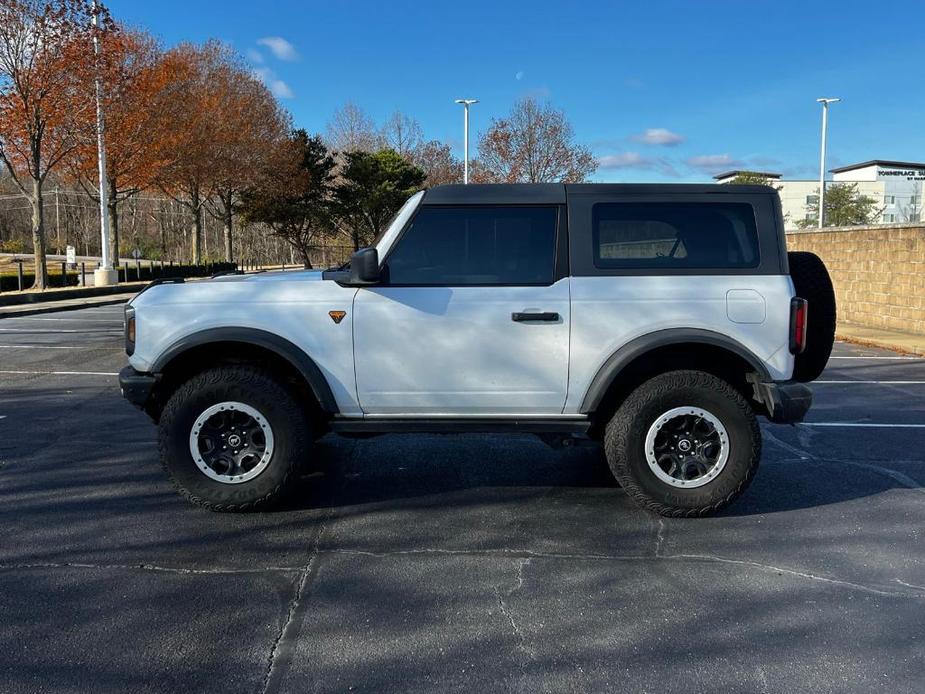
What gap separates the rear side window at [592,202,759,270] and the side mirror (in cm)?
134

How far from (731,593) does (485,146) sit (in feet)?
124

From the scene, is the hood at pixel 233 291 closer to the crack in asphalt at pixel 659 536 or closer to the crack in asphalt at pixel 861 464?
→ the crack in asphalt at pixel 659 536

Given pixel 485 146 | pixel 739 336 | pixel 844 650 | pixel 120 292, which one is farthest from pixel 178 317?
pixel 485 146

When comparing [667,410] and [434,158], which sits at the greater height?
[434,158]

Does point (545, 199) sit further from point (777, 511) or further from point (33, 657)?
point (33, 657)

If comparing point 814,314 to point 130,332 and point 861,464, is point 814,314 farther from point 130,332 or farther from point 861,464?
point 130,332

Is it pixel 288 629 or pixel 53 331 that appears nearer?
pixel 288 629

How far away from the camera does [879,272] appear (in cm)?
1548

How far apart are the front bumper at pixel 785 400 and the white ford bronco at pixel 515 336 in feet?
0.03

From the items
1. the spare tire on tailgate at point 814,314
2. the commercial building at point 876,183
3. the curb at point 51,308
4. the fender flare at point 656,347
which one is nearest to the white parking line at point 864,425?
the spare tire on tailgate at point 814,314

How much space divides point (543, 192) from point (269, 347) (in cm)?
192

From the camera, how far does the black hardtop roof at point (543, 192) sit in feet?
14.9

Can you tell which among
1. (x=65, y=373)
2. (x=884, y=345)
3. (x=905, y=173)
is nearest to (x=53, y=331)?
(x=65, y=373)

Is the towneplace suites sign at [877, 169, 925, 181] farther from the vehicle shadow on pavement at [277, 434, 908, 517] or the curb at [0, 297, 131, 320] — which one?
the vehicle shadow on pavement at [277, 434, 908, 517]
